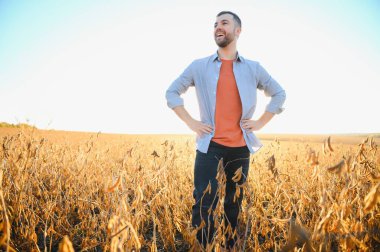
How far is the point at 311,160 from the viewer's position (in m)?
0.96


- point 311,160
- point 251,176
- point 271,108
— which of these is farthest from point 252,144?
point 251,176

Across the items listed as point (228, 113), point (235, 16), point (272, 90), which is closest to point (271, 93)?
point (272, 90)

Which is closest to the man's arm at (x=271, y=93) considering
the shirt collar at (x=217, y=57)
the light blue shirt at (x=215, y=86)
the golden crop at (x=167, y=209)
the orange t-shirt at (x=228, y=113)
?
the light blue shirt at (x=215, y=86)

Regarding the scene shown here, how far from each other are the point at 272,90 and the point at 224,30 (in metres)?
0.70

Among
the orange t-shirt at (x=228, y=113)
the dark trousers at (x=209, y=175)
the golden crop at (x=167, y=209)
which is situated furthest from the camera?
the orange t-shirt at (x=228, y=113)

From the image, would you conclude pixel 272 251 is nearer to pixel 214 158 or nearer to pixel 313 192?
pixel 214 158

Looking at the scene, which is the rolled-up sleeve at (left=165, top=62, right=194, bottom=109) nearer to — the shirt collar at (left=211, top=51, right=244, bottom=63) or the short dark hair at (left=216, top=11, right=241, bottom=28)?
the shirt collar at (left=211, top=51, right=244, bottom=63)

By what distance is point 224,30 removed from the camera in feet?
6.86

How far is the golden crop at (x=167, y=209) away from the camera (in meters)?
0.95

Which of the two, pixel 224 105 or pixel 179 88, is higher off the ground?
pixel 179 88

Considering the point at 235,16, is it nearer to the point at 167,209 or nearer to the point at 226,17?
the point at 226,17

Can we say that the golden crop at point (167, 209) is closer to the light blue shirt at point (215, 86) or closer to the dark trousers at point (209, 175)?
the dark trousers at point (209, 175)

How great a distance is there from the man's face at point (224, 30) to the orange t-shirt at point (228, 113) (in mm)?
288

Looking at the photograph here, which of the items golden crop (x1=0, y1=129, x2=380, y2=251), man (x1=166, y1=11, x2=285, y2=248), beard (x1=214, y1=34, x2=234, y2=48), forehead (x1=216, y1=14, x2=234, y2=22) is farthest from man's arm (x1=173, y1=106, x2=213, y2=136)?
forehead (x1=216, y1=14, x2=234, y2=22)
